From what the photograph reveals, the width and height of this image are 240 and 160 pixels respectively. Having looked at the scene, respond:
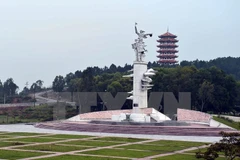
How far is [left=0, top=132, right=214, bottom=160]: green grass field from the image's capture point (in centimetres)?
1716

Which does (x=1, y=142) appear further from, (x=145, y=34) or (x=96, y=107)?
(x=96, y=107)

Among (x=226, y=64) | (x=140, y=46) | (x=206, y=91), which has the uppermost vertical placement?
(x=226, y=64)

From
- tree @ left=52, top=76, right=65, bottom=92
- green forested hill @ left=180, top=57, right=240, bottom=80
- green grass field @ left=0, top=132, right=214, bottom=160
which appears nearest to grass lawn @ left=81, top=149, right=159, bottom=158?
green grass field @ left=0, top=132, right=214, bottom=160

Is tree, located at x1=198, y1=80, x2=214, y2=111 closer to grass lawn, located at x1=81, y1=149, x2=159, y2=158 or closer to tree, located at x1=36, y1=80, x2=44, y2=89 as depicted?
grass lawn, located at x1=81, y1=149, x2=159, y2=158

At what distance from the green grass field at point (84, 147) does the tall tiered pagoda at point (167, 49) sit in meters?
54.9

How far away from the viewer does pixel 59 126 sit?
31.5 m

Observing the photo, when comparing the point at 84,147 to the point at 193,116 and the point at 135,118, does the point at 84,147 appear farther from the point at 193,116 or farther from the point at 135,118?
the point at 193,116

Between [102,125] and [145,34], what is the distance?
27.3 feet

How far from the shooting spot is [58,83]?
2835 inches

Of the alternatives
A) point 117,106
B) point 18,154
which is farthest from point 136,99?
point 18,154

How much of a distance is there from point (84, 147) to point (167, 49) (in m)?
59.7

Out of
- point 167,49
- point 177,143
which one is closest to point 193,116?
point 177,143

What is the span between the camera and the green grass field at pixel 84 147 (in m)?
17.2

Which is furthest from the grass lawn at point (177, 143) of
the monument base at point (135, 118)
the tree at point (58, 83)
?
the tree at point (58, 83)
